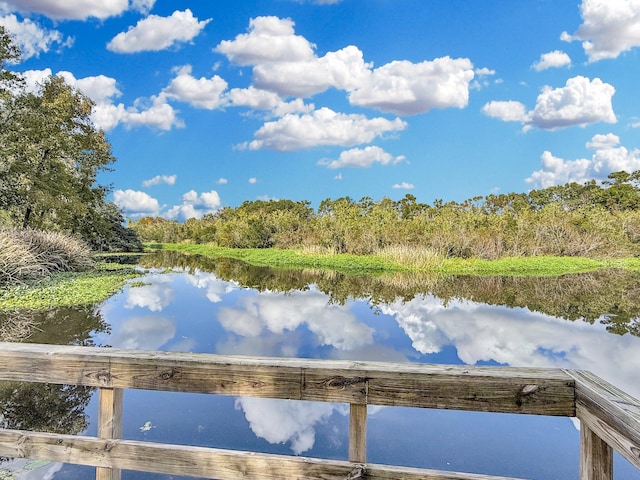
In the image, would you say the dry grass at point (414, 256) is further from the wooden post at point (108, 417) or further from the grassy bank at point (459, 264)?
the wooden post at point (108, 417)

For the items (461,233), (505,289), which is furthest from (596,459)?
(461,233)

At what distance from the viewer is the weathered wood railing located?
157cm

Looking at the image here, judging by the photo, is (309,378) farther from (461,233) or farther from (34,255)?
(461,233)

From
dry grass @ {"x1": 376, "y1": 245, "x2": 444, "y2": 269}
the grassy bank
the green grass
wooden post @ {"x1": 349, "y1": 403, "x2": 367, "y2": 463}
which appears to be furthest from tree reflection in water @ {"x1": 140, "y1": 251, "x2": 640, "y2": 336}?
wooden post @ {"x1": 349, "y1": 403, "x2": 367, "y2": 463}

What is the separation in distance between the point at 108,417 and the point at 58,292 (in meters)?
12.2

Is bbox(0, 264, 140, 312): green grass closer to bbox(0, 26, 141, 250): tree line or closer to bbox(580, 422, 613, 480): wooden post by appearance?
bbox(0, 26, 141, 250): tree line

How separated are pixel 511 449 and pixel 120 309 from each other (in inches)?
372

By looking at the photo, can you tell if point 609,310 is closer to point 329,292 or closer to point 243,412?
point 329,292

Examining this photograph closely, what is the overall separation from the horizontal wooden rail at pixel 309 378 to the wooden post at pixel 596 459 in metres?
0.11

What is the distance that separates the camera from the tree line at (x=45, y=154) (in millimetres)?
18531

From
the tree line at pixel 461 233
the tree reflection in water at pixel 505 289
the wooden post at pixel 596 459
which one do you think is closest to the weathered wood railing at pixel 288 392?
the wooden post at pixel 596 459

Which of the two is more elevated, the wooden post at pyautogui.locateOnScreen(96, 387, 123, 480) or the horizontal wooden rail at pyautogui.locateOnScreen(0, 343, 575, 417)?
the horizontal wooden rail at pyautogui.locateOnScreen(0, 343, 575, 417)

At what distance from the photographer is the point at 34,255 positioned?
48.8 ft

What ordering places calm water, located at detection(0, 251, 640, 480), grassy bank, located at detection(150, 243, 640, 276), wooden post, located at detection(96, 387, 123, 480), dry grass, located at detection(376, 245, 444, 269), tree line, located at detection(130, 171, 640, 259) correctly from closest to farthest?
1. wooden post, located at detection(96, 387, 123, 480)
2. calm water, located at detection(0, 251, 640, 480)
3. grassy bank, located at detection(150, 243, 640, 276)
4. dry grass, located at detection(376, 245, 444, 269)
5. tree line, located at detection(130, 171, 640, 259)
